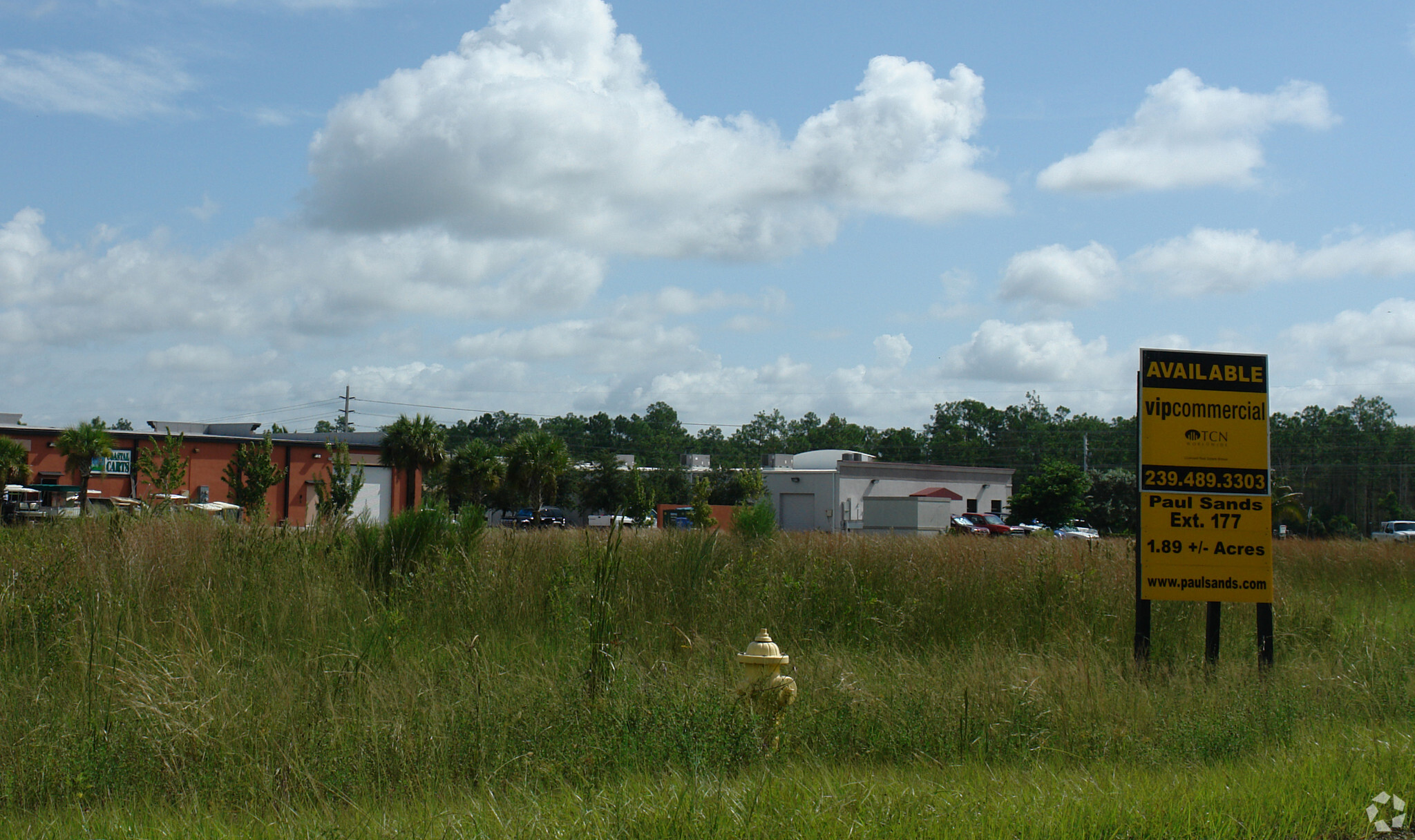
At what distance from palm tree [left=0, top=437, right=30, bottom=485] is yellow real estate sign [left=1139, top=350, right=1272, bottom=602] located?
5053cm

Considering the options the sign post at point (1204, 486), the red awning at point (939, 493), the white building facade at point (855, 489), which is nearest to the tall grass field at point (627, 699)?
the sign post at point (1204, 486)

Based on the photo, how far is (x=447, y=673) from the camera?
24.7 ft

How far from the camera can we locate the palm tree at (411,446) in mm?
57219

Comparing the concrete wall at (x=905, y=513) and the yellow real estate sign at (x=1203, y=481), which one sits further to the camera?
the concrete wall at (x=905, y=513)

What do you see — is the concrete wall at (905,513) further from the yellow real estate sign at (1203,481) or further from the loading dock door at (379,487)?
the yellow real estate sign at (1203,481)

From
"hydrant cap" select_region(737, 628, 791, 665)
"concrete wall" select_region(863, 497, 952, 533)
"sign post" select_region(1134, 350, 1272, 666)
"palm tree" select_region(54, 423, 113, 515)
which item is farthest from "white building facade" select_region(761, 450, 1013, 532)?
"hydrant cap" select_region(737, 628, 791, 665)

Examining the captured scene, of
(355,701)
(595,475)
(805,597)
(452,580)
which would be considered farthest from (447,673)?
(595,475)

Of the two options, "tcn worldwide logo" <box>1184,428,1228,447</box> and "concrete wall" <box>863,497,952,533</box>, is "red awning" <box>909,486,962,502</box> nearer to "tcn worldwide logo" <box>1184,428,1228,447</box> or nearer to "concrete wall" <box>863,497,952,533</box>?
"concrete wall" <box>863,497,952,533</box>

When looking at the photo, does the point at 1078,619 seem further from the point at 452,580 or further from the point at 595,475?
the point at 595,475

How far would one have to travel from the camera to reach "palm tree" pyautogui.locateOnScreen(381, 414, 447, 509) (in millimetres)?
57219

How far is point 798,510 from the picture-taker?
249ft

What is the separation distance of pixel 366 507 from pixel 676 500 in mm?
Answer: 72865

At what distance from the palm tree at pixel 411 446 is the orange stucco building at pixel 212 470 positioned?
1.72 m

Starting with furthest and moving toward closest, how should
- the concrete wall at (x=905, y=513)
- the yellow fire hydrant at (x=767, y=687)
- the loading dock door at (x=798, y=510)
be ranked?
1. the loading dock door at (x=798, y=510)
2. the concrete wall at (x=905, y=513)
3. the yellow fire hydrant at (x=767, y=687)
